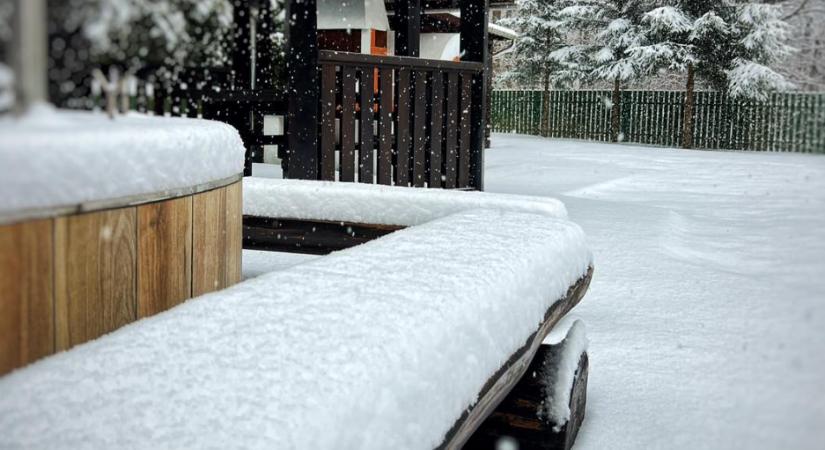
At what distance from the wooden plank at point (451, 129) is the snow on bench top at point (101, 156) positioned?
3.78 metres

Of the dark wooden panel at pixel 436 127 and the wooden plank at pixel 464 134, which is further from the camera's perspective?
the wooden plank at pixel 464 134

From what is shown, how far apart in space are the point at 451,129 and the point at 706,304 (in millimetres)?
2252

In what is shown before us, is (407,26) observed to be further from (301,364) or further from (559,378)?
(301,364)

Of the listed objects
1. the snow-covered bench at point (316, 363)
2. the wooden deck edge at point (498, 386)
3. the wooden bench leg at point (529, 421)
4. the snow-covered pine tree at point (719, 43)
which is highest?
the snow-covered pine tree at point (719, 43)

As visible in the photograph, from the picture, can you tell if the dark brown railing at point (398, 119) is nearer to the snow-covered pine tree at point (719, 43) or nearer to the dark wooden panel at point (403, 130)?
the dark wooden panel at point (403, 130)

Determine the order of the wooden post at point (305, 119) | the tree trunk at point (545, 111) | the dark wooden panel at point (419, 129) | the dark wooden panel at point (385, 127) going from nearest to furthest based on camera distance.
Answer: the wooden post at point (305, 119) < the dark wooden panel at point (385, 127) < the dark wooden panel at point (419, 129) < the tree trunk at point (545, 111)

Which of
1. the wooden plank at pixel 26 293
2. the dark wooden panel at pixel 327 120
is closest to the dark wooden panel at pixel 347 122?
the dark wooden panel at pixel 327 120

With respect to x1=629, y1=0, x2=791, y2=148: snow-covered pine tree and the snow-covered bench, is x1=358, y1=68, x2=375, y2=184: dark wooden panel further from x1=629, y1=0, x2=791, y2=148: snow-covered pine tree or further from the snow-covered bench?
x1=629, y1=0, x2=791, y2=148: snow-covered pine tree

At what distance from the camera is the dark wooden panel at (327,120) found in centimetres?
405

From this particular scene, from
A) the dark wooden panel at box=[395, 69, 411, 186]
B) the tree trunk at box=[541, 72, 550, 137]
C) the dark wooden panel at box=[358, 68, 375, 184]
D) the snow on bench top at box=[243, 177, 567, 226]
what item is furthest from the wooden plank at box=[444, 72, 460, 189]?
the tree trunk at box=[541, 72, 550, 137]

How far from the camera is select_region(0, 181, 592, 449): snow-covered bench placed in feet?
2.56

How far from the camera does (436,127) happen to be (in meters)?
5.17

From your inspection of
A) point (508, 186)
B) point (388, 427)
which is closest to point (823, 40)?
point (388, 427)

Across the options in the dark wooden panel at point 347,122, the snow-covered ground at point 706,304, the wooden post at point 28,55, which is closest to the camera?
the wooden post at point 28,55
